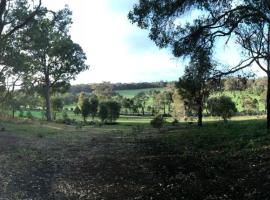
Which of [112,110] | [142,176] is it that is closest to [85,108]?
[112,110]

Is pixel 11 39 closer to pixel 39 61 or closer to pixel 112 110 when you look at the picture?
pixel 39 61

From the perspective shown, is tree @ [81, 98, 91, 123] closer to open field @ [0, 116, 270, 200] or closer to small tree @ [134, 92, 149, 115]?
small tree @ [134, 92, 149, 115]

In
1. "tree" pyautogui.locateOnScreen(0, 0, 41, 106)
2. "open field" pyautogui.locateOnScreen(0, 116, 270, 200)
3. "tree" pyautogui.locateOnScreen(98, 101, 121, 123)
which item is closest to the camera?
"open field" pyautogui.locateOnScreen(0, 116, 270, 200)

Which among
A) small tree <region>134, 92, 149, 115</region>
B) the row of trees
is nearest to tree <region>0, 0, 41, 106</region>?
the row of trees

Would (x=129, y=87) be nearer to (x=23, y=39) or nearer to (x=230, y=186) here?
(x=23, y=39)

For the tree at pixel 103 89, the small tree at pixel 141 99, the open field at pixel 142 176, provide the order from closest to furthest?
the open field at pixel 142 176 < the small tree at pixel 141 99 < the tree at pixel 103 89

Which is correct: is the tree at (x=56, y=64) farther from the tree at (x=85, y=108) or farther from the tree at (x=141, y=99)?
the tree at (x=141, y=99)

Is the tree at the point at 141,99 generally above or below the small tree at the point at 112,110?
above

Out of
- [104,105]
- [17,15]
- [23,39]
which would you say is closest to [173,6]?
[17,15]

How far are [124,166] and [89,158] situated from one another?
383 cm

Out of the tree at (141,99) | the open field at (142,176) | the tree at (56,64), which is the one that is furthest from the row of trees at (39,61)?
the tree at (141,99)

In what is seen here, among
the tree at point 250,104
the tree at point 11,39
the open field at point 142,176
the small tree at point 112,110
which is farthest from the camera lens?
the tree at point 250,104

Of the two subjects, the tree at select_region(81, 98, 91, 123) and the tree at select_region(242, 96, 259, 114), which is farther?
the tree at select_region(242, 96, 259, 114)

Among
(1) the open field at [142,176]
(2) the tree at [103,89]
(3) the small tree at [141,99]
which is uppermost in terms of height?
(2) the tree at [103,89]
